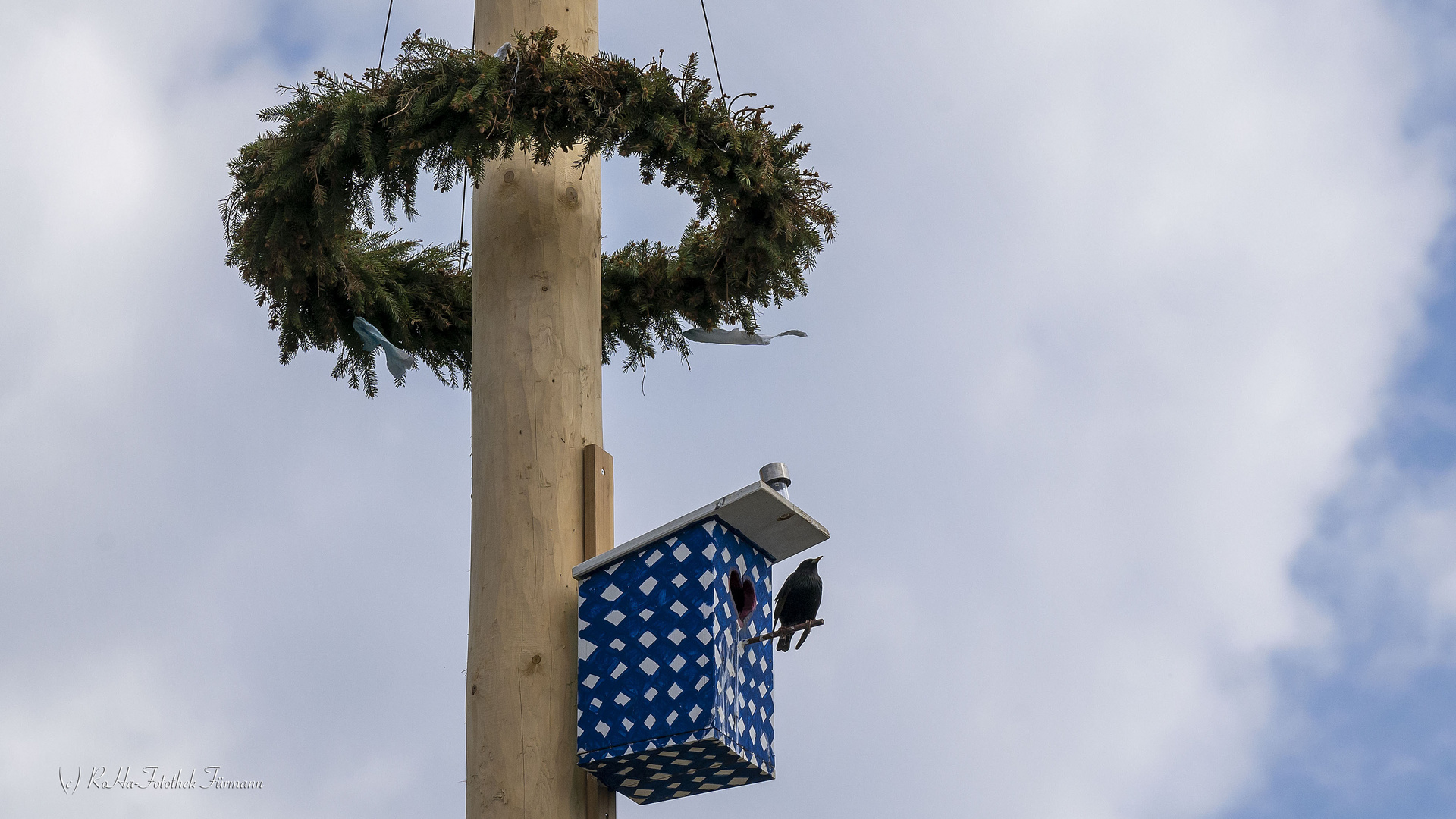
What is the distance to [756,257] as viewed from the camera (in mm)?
5094

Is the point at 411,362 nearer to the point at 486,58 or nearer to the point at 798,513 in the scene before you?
the point at 486,58

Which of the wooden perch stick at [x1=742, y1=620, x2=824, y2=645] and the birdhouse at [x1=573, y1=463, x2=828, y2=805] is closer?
the birdhouse at [x1=573, y1=463, x2=828, y2=805]

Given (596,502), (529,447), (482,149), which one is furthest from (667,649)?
(482,149)

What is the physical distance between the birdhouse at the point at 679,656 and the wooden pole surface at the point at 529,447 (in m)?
0.10

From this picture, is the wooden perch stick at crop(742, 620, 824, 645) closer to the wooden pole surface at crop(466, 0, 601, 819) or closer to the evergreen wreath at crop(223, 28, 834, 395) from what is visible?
the wooden pole surface at crop(466, 0, 601, 819)

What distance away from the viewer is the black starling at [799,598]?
4.41m

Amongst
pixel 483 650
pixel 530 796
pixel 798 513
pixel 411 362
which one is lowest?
pixel 530 796

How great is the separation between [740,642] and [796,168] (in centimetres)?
136

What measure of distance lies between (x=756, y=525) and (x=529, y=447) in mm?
671

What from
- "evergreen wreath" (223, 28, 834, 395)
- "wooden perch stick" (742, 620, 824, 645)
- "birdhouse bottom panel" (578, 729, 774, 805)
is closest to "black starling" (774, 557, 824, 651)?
"wooden perch stick" (742, 620, 824, 645)

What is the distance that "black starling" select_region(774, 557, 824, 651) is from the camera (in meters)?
4.41

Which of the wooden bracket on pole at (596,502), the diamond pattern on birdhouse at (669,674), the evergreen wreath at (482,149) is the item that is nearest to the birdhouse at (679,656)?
the diamond pattern on birdhouse at (669,674)

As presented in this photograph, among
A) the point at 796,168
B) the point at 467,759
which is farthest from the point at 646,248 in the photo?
the point at 467,759

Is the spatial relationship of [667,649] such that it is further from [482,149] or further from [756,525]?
[482,149]
